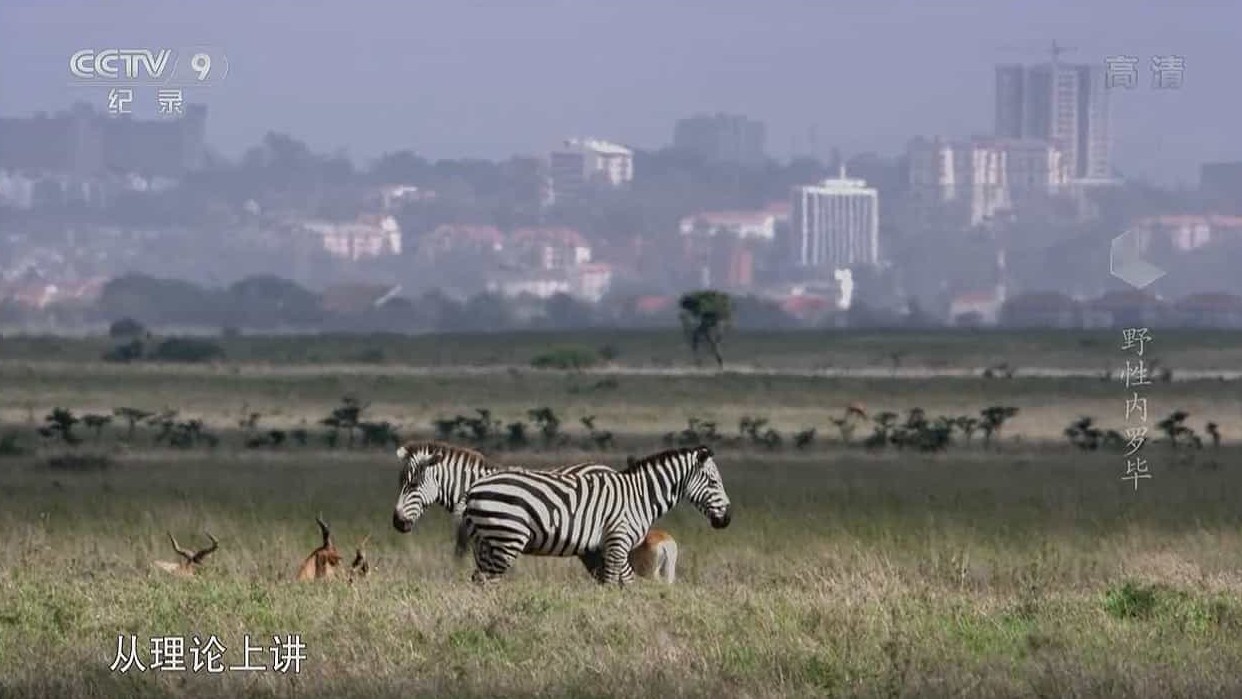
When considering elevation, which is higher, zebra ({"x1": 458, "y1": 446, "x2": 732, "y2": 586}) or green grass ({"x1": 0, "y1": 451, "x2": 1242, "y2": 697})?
zebra ({"x1": 458, "y1": 446, "x2": 732, "y2": 586})

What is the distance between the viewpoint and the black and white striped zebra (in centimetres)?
1527

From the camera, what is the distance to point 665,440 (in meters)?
38.1

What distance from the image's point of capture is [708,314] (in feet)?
247

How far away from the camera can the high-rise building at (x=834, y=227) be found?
565ft

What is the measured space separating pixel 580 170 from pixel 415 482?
179m

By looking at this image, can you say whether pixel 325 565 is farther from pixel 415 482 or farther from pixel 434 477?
pixel 434 477

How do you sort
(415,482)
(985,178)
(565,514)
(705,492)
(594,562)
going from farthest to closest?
(985,178) → (705,492) → (415,482) → (594,562) → (565,514)

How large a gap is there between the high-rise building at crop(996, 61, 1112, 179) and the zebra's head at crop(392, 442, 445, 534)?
14676cm

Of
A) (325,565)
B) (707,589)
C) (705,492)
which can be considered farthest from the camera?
(705,492)

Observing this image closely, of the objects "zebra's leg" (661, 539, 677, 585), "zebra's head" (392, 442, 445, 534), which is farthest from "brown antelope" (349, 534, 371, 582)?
"zebra's leg" (661, 539, 677, 585)

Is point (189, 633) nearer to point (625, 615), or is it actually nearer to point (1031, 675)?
point (625, 615)

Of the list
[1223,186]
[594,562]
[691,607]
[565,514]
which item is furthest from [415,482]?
[1223,186]

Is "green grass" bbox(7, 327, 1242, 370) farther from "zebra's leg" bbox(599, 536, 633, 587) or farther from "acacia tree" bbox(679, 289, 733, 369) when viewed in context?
"zebra's leg" bbox(599, 536, 633, 587)

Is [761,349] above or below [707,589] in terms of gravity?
below
